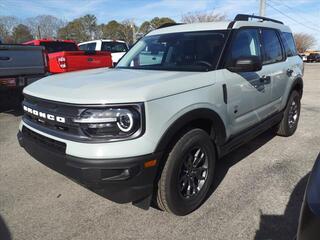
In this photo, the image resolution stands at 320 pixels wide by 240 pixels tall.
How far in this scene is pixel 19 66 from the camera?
702 centimetres

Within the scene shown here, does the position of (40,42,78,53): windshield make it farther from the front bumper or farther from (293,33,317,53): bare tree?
(293,33,317,53): bare tree

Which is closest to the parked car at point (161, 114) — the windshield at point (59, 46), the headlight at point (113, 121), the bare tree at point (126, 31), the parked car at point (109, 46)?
the headlight at point (113, 121)

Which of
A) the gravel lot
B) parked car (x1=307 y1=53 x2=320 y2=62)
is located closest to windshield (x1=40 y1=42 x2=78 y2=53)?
the gravel lot

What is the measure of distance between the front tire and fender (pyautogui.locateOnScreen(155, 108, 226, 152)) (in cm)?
15

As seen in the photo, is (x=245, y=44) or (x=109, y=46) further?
(x=109, y=46)

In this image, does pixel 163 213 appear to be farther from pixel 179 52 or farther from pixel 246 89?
pixel 179 52

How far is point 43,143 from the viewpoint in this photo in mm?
3035

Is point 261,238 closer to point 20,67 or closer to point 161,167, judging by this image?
point 161,167

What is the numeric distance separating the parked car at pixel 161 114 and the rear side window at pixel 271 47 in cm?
3

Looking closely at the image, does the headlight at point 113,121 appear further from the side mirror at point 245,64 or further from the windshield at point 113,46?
the windshield at point 113,46

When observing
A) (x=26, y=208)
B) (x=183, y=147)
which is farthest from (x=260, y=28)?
(x=26, y=208)

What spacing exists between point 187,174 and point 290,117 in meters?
3.20

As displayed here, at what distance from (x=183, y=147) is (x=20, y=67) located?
5.38 metres

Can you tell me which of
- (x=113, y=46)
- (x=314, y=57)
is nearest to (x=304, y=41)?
(x=314, y=57)
